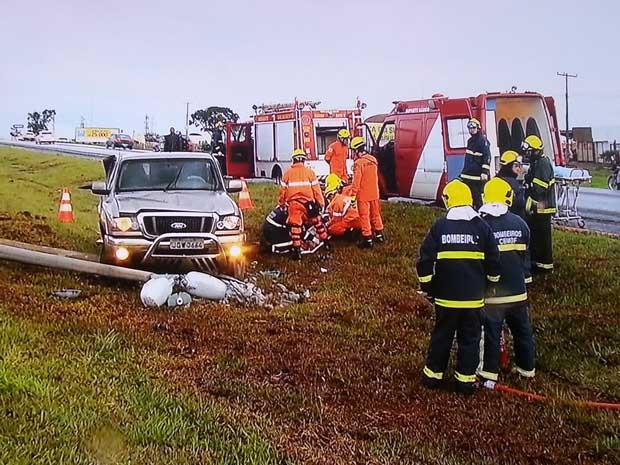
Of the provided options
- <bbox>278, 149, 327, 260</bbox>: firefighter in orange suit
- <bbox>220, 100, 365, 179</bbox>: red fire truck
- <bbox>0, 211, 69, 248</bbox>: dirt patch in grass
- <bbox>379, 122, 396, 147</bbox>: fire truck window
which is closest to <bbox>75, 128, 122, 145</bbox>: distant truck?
<bbox>220, 100, 365, 179</bbox>: red fire truck

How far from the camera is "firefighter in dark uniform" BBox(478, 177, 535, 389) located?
20.8 feet

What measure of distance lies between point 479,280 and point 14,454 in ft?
11.8

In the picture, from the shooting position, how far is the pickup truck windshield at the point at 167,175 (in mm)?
10656

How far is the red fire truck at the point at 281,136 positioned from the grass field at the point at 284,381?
39.8ft

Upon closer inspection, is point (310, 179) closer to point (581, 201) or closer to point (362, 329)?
point (362, 329)

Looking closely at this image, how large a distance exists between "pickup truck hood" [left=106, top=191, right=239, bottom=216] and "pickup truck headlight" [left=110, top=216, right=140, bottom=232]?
3.3 inches

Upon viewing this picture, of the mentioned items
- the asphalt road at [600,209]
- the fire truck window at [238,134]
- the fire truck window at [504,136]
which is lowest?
the asphalt road at [600,209]

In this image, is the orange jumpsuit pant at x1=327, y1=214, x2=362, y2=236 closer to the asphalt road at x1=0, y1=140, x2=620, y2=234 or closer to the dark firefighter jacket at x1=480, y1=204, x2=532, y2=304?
the asphalt road at x1=0, y1=140, x2=620, y2=234

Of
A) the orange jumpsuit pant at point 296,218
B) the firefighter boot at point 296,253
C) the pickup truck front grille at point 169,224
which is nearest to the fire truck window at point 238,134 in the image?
the orange jumpsuit pant at point 296,218

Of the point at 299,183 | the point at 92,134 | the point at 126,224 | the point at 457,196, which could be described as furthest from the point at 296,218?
the point at 92,134

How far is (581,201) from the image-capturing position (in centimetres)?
2391

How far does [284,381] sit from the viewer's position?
6043 mm

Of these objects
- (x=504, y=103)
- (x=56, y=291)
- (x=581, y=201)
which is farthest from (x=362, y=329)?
(x=581, y=201)

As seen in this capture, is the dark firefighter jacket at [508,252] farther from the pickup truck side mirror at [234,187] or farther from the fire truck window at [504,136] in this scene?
the fire truck window at [504,136]
